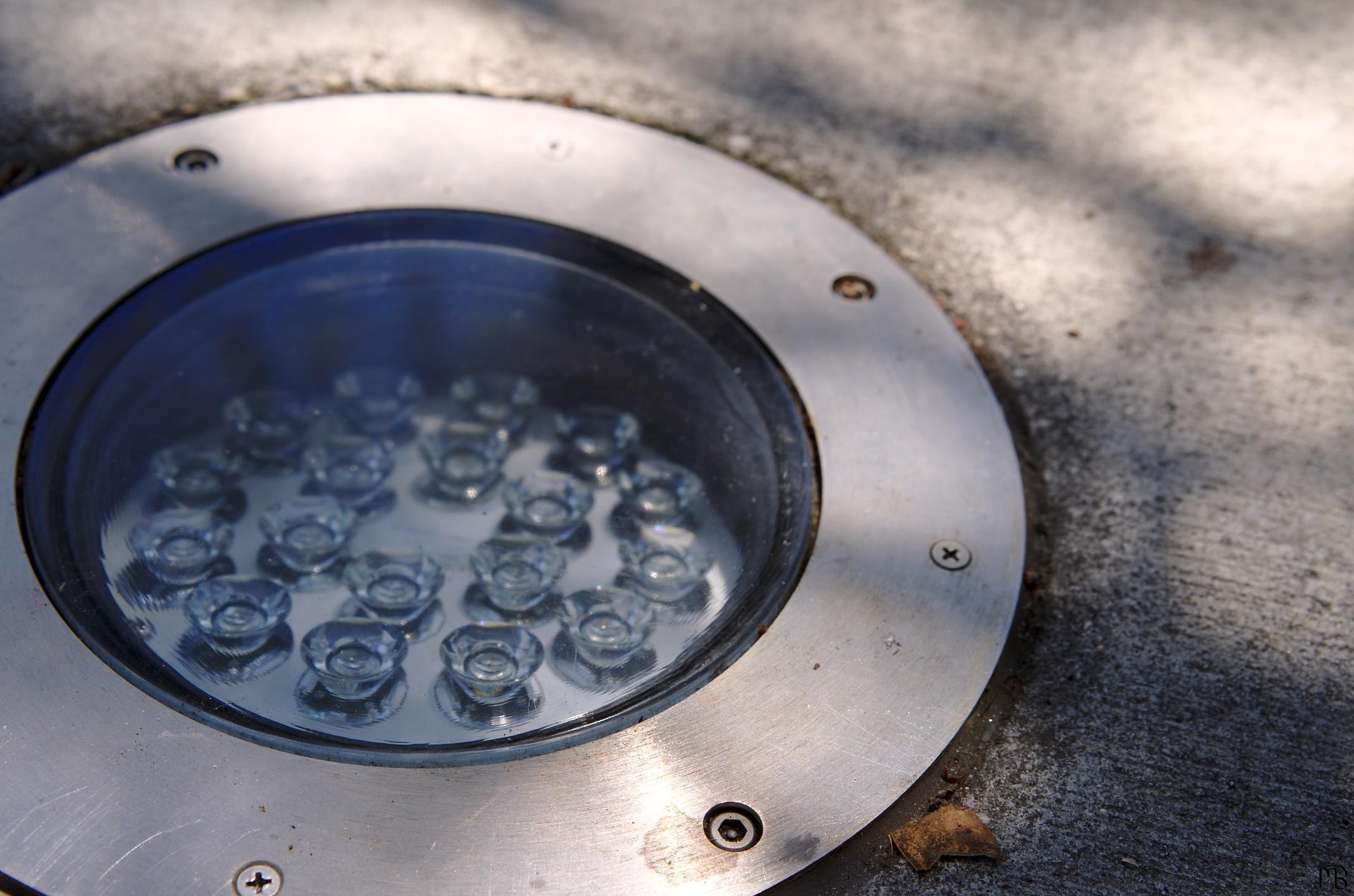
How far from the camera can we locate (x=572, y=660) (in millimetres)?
897

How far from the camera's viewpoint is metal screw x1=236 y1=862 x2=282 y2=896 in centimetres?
64

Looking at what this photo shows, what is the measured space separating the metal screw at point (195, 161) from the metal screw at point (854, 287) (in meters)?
0.54

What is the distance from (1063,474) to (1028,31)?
561mm

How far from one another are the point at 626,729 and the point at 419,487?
0.45 metres

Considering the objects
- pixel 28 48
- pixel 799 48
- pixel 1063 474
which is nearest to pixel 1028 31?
pixel 799 48

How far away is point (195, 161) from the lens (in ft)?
3.36

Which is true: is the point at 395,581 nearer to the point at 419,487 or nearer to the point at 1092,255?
the point at 419,487

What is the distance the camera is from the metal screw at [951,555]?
826 millimetres

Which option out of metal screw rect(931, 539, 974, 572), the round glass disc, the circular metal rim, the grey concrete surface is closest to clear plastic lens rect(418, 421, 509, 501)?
the round glass disc

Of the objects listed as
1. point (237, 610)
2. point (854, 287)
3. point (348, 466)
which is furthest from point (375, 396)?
point (854, 287)

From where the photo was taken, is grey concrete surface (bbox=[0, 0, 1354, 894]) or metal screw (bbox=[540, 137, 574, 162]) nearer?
grey concrete surface (bbox=[0, 0, 1354, 894])

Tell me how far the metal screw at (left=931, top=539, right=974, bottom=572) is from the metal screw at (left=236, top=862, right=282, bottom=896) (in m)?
0.46

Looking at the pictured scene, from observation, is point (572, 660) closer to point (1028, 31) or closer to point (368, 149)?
point (368, 149)

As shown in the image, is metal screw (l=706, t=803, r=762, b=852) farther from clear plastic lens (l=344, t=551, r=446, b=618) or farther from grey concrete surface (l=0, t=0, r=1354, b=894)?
clear plastic lens (l=344, t=551, r=446, b=618)
